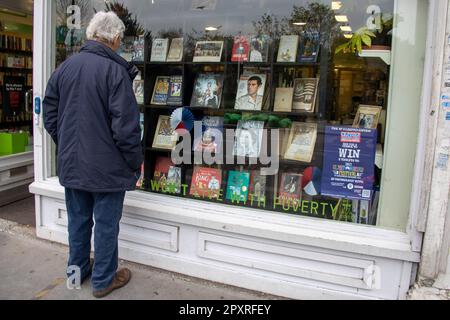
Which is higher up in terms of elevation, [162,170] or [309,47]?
[309,47]

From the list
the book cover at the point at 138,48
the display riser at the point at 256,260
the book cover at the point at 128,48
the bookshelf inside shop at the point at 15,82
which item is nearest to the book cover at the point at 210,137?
the display riser at the point at 256,260

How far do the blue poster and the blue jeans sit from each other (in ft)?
4.96

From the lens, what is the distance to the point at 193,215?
3.07m

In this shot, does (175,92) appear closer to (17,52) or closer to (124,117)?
(124,117)

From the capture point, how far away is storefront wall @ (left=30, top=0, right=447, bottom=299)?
2578mm

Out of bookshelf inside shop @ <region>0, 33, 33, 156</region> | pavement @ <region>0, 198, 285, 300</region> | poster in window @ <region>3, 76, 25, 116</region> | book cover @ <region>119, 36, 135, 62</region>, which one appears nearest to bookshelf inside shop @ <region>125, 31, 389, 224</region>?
book cover @ <region>119, 36, 135, 62</region>

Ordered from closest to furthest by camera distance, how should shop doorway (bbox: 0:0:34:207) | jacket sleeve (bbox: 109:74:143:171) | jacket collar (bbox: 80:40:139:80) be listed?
jacket sleeve (bbox: 109:74:143:171)
jacket collar (bbox: 80:40:139:80)
shop doorway (bbox: 0:0:34:207)

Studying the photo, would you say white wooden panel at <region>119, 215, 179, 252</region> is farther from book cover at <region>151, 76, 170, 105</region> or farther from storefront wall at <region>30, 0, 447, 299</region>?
book cover at <region>151, 76, 170, 105</region>

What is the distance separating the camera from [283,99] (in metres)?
3.31

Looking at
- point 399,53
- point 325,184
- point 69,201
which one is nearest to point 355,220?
point 325,184

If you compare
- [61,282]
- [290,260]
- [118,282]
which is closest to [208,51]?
[290,260]

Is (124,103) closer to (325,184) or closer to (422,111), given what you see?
(325,184)

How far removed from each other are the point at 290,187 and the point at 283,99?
727 millimetres

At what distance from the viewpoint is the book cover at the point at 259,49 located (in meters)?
3.33
